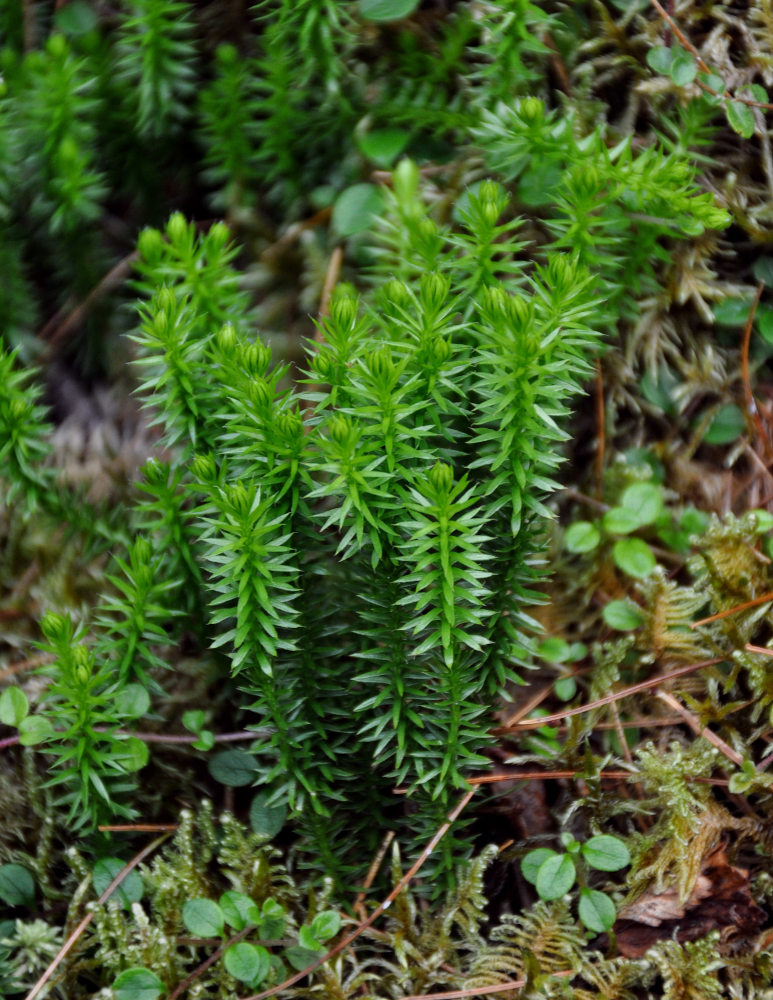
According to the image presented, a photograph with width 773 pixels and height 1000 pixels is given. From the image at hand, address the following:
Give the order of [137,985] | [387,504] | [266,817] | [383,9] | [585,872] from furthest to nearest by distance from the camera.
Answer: [383,9]
[266,817]
[585,872]
[137,985]
[387,504]

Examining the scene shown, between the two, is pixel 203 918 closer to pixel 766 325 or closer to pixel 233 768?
pixel 233 768

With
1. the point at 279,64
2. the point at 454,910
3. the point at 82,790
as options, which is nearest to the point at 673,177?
the point at 279,64

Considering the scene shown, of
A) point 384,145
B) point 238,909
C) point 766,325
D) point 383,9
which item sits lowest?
point 238,909

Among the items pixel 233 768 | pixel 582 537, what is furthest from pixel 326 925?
pixel 582 537

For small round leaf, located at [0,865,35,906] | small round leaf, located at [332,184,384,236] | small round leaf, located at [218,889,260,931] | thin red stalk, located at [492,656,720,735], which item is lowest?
small round leaf, located at [0,865,35,906]

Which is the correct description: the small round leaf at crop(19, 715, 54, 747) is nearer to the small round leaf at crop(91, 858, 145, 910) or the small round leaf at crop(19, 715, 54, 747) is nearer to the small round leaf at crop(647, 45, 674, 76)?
the small round leaf at crop(91, 858, 145, 910)

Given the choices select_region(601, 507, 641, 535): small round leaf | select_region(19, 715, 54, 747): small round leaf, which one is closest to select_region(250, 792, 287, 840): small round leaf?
select_region(19, 715, 54, 747): small round leaf
